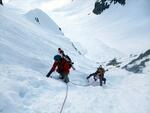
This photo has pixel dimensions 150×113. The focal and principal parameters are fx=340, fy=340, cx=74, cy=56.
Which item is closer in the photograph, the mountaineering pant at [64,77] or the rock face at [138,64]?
the mountaineering pant at [64,77]

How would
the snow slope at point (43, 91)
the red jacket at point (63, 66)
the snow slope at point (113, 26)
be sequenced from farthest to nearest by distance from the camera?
1. the snow slope at point (113, 26)
2. the red jacket at point (63, 66)
3. the snow slope at point (43, 91)

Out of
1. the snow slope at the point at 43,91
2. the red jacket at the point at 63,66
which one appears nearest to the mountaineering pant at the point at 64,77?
the red jacket at the point at 63,66

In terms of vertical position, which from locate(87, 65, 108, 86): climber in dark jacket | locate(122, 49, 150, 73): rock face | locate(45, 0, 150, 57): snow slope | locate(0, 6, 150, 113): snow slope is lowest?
locate(0, 6, 150, 113): snow slope

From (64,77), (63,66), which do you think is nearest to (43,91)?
(64,77)

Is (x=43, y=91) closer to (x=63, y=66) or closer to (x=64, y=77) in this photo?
(x=64, y=77)

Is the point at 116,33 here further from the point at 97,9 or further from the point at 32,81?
the point at 32,81

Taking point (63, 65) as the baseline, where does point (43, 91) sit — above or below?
below

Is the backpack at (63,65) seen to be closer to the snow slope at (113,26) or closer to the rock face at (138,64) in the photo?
the rock face at (138,64)

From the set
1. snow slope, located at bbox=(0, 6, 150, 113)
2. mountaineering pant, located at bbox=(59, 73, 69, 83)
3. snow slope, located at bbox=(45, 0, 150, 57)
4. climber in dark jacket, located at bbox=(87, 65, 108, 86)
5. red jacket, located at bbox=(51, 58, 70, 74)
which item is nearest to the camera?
snow slope, located at bbox=(0, 6, 150, 113)

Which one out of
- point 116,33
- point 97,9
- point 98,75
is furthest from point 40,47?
point 97,9

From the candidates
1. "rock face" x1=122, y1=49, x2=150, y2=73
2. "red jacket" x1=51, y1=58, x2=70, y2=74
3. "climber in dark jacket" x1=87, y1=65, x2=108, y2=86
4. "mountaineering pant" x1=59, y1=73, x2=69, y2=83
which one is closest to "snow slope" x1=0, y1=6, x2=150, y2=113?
"climber in dark jacket" x1=87, y1=65, x2=108, y2=86

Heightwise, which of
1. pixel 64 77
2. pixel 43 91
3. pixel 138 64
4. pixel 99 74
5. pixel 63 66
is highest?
pixel 138 64

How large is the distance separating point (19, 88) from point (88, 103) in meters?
2.60

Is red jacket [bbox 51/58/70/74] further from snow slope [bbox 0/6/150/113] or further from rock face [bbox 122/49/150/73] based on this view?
rock face [bbox 122/49/150/73]
